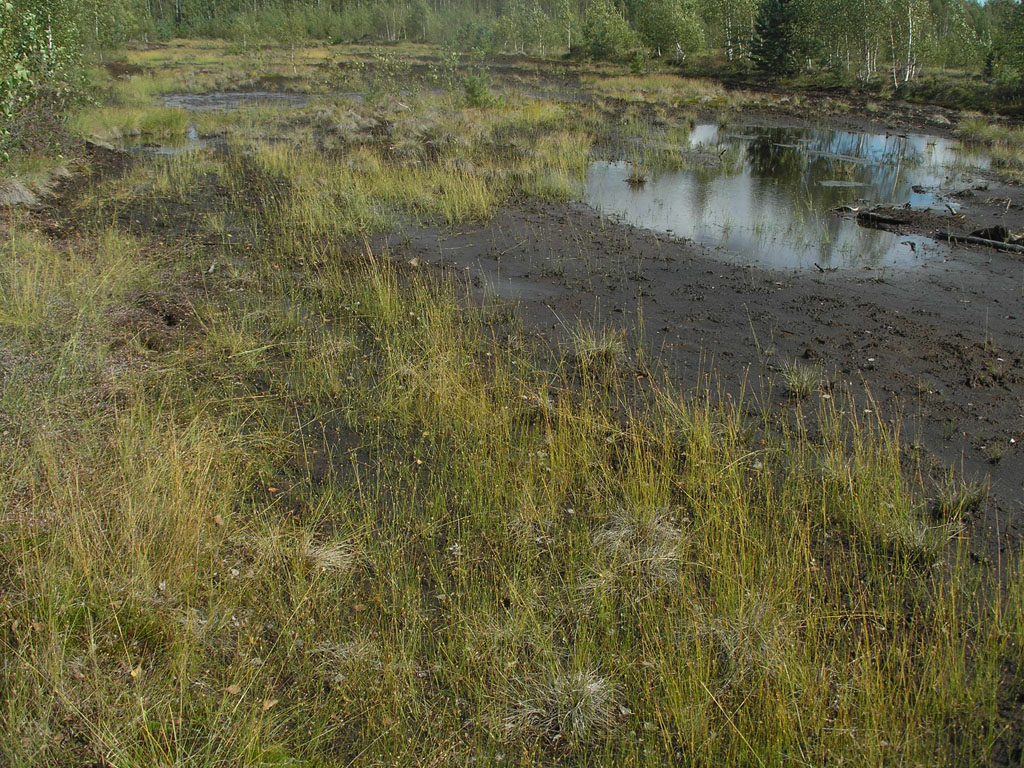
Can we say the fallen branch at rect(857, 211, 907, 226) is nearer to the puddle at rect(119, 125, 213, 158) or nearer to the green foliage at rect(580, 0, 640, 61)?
the puddle at rect(119, 125, 213, 158)

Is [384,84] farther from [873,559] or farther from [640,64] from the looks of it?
[873,559]

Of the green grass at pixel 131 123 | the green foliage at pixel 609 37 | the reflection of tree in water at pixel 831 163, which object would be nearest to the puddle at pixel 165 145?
the green grass at pixel 131 123

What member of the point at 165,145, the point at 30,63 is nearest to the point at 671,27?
the point at 165,145

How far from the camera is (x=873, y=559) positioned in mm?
3744

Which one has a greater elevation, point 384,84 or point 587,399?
point 384,84

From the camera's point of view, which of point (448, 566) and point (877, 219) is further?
point (877, 219)

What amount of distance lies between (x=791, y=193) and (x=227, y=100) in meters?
26.0

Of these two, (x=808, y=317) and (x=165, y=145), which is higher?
(x=165, y=145)

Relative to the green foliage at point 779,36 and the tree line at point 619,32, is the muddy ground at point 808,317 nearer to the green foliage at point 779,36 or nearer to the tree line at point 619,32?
the tree line at point 619,32

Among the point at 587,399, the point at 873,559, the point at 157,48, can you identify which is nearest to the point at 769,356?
the point at 587,399

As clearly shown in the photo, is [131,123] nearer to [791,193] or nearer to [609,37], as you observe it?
[791,193]

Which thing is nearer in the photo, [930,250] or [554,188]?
[930,250]

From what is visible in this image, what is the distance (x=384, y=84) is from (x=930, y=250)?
79.8 ft

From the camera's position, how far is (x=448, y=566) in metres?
3.81
